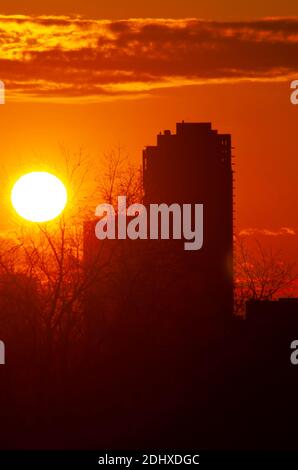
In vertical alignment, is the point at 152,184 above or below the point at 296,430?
above

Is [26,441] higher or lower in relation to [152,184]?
lower

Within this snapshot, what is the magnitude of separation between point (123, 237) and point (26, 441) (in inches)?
780

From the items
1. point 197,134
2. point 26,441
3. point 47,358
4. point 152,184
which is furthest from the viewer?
point 197,134

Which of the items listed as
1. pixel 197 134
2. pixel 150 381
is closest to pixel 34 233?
pixel 150 381

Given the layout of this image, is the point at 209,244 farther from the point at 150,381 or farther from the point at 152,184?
the point at 150,381

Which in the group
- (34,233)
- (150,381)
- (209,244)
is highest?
(209,244)
